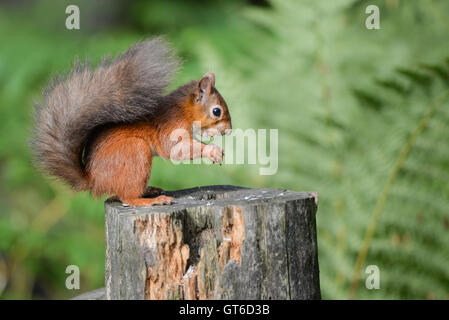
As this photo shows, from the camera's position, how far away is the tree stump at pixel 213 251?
1525 millimetres

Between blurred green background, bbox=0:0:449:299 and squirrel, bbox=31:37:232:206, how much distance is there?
17 cm

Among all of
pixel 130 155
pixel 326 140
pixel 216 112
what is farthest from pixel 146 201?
pixel 326 140

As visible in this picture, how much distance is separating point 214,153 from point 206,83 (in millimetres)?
258

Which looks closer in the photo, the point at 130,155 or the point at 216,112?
the point at 130,155

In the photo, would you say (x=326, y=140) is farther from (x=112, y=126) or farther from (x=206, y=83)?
(x=112, y=126)

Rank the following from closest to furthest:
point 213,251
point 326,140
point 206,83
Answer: point 213,251, point 206,83, point 326,140

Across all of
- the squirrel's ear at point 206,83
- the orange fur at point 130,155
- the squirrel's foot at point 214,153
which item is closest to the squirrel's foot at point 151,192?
the orange fur at point 130,155

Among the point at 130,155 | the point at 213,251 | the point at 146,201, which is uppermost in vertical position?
the point at 130,155

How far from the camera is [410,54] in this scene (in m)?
3.51

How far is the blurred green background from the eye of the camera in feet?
8.98

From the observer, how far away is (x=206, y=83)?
192cm

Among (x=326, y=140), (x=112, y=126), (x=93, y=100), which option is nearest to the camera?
(x=93, y=100)

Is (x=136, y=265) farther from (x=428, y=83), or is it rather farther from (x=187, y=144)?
(x=428, y=83)

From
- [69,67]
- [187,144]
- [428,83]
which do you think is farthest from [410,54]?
[69,67]
